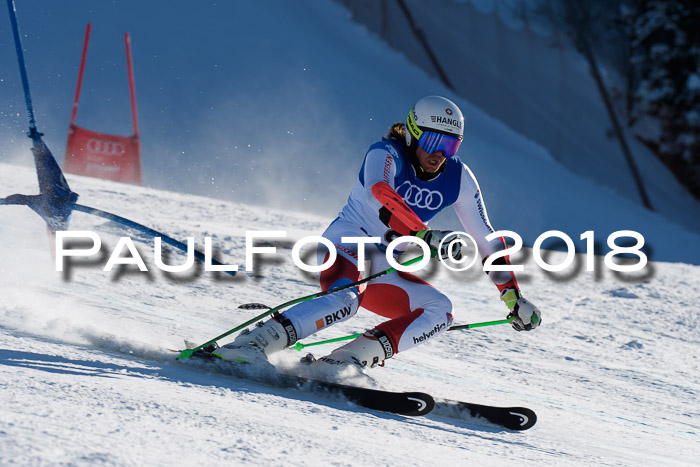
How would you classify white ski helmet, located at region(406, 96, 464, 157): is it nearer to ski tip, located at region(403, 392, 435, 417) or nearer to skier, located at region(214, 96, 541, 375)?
skier, located at region(214, 96, 541, 375)

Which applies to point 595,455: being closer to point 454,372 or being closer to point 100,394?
point 454,372

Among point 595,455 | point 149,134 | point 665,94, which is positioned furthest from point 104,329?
point 665,94

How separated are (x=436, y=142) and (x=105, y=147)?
739 cm

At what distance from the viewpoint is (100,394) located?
93.0 inches

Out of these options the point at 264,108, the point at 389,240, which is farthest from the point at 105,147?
the point at 389,240

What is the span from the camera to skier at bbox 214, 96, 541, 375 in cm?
321

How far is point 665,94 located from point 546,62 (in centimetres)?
333

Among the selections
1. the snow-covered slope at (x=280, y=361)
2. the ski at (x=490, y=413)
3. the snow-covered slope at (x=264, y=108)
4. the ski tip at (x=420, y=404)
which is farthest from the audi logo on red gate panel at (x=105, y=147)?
the ski tip at (x=420, y=404)

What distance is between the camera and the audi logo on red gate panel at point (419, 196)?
3.63 metres

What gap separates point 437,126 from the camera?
353cm

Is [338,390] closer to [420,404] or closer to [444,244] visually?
[420,404]

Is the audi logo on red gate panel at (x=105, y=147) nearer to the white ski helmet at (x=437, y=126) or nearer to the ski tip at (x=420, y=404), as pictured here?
the white ski helmet at (x=437, y=126)

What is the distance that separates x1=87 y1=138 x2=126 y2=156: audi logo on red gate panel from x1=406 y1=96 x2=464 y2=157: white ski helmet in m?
7.25

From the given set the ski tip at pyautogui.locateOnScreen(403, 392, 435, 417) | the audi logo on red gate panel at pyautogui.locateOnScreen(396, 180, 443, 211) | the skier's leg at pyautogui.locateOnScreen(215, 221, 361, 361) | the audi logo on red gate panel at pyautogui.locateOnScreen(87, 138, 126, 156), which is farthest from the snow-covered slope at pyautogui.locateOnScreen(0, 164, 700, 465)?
the audi logo on red gate panel at pyautogui.locateOnScreen(87, 138, 126, 156)
